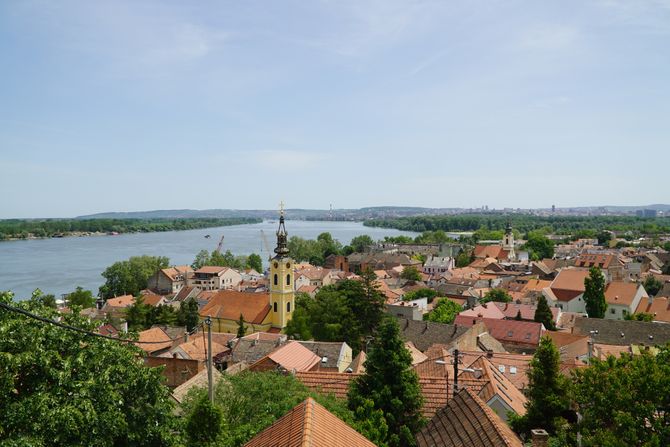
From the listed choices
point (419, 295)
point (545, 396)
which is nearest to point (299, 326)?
point (545, 396)

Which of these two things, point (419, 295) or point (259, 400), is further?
point (419, 295)

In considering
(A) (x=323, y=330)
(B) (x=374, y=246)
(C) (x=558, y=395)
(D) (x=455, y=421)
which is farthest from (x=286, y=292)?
(B) (x=374, y=246)

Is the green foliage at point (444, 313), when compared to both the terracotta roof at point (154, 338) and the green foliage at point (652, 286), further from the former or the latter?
the green foliage at point (652, 286)

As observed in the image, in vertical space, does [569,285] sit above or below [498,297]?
above

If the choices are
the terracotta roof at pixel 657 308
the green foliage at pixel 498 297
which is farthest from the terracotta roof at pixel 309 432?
the green foliage at pixel 498 297

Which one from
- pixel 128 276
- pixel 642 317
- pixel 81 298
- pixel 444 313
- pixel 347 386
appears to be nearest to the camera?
pixel 347 386

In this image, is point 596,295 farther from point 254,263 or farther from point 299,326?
point 254,263

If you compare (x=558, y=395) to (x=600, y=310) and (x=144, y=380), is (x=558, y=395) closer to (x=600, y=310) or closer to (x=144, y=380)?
(x=144, y=380)
